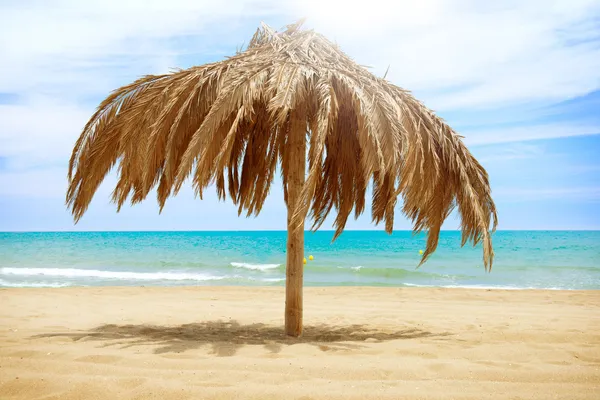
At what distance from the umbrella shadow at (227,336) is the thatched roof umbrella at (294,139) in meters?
0.48

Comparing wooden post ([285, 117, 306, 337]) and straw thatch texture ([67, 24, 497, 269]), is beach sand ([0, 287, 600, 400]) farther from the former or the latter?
straw thatch texture ([67, 24, 497, 269])

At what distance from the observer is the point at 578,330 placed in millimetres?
6531

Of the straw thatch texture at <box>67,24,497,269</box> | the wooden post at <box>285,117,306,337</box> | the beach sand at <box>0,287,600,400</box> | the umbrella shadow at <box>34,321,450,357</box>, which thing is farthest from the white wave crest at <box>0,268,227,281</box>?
the wooden post at <box>285,117,306,337</box>

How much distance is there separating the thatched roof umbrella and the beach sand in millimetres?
1045

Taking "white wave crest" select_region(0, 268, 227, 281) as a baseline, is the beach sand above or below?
above

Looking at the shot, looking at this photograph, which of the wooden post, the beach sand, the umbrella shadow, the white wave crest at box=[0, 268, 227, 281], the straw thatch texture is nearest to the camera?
the beach sand

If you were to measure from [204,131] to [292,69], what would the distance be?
3.66ft

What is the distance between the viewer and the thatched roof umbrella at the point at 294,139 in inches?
200

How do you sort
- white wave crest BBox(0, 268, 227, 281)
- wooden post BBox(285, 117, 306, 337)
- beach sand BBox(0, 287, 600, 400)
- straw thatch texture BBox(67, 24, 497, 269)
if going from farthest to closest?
white wave crest BBox(0, 268, 227, 281) → wooden post BBox(285, 117, 306, 337) → straw thatch texture BBox(67, 24, 497, 269) → beach sand BBox(0, 287, 600, 400)

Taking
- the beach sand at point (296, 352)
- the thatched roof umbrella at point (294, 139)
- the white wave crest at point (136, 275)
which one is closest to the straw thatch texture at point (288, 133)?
the thatched roof umbrella at point (294, 139)

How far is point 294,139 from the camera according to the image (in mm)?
5820

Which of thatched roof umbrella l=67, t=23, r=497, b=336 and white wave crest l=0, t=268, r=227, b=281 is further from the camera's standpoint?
white wave crest l=0, t=268, r=227, b=281

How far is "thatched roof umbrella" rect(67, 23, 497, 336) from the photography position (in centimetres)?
507

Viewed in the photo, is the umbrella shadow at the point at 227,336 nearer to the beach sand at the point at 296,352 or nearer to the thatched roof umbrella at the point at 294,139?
the beach sand at the point at 296,352
